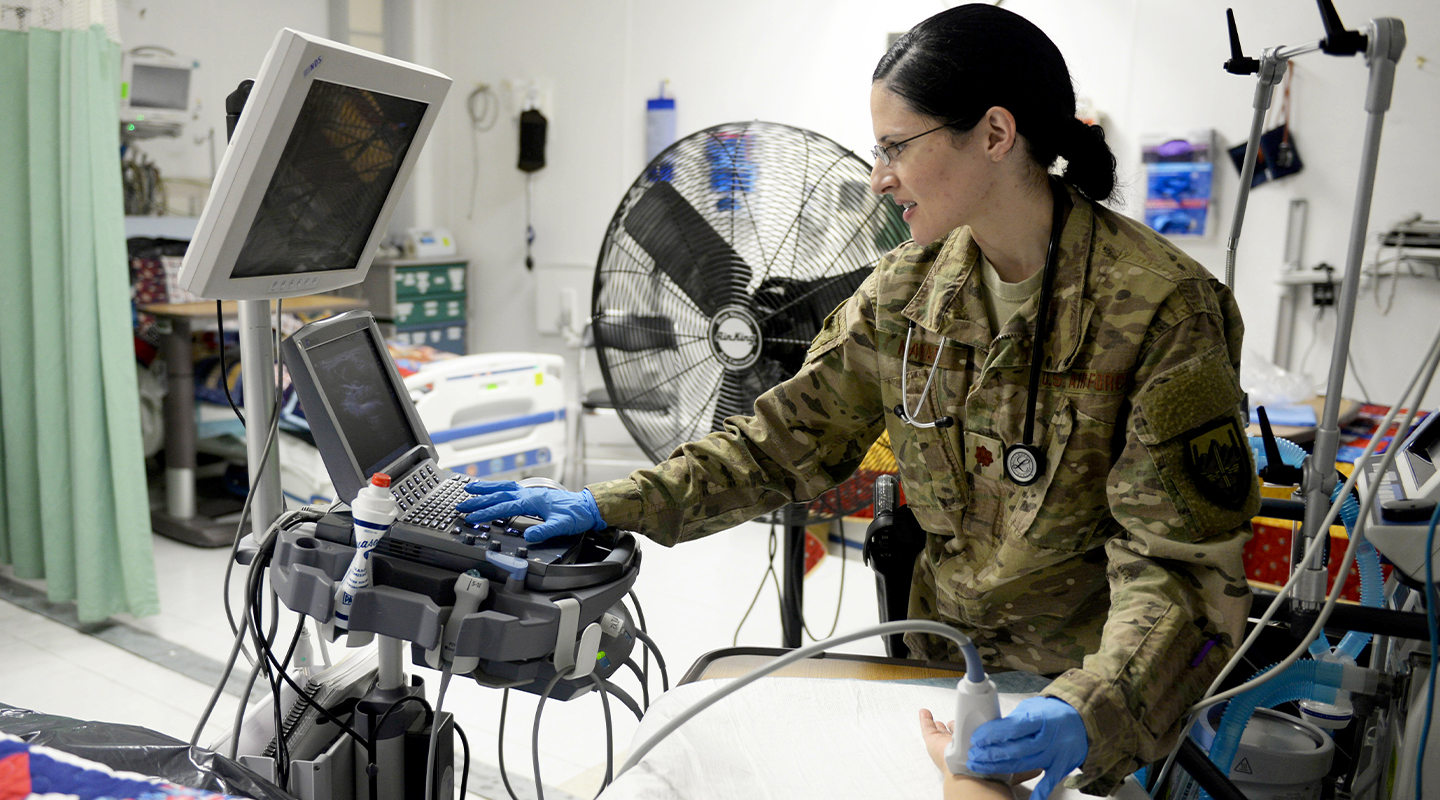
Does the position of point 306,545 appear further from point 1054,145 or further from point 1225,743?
point 1225,743

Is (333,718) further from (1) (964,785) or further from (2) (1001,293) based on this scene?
(2) (1001,293)

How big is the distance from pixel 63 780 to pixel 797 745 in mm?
745

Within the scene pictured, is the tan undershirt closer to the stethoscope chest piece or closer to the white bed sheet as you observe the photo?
the stethoscope chest piece

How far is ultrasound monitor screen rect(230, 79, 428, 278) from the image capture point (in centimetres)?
117

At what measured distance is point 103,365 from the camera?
8.79 feet

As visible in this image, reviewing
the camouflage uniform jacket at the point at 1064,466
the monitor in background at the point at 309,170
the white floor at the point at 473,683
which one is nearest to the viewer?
the camouflage uniform jacket at the point at 1064,466

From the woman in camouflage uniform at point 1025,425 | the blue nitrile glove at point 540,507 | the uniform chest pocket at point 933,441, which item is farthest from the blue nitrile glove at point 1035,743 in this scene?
the blue nitrile glove at point 540,507

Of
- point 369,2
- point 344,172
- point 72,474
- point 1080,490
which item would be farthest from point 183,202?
point 1080,490

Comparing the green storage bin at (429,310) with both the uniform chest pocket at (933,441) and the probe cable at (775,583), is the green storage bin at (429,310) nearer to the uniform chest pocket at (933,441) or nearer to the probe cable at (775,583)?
the probe cable at (775,583)

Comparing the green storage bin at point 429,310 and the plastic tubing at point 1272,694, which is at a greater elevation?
the green storage bin at point 429,310

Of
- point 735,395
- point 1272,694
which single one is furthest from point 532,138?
point 1272,694

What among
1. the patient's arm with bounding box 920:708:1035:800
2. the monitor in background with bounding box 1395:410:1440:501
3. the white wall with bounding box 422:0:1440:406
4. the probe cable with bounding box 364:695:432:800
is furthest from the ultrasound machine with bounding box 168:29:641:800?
the white wall with bounding box 422:0:1440:406

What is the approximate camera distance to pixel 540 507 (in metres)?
1.27

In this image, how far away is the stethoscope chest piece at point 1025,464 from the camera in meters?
1.17
